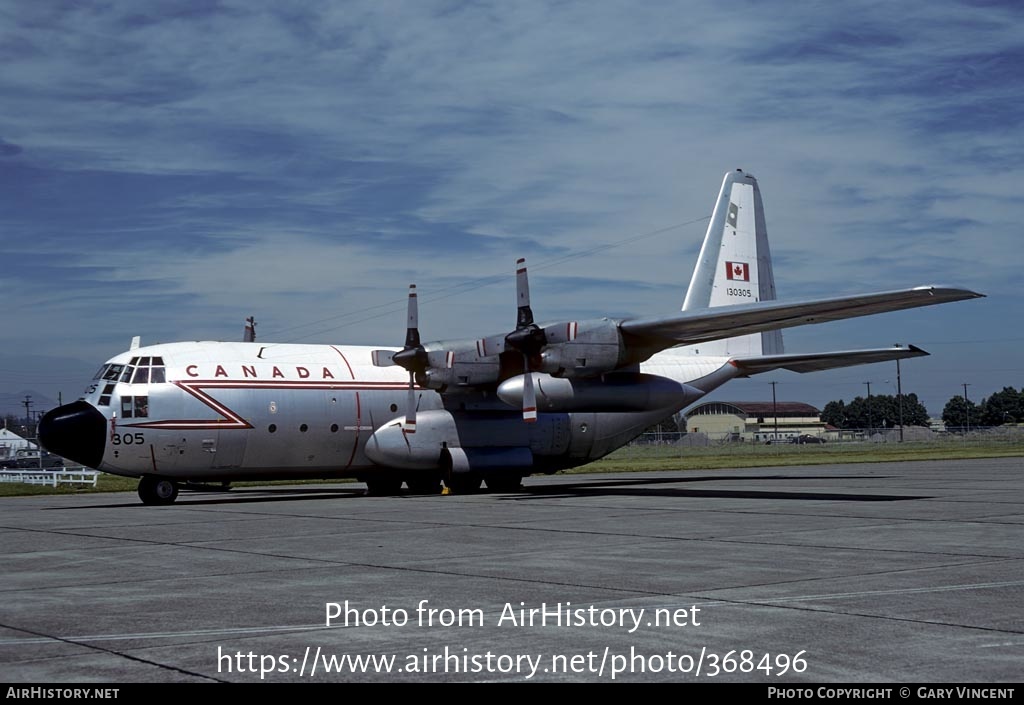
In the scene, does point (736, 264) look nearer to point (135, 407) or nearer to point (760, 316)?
point (760, 316)

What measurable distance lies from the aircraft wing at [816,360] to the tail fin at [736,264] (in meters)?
0.95

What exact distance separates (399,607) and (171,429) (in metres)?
17.9

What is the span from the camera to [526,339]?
27781 mm

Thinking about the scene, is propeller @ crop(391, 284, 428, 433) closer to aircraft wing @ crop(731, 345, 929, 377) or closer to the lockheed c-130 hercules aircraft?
the lockheed c-130 hercules aircraft

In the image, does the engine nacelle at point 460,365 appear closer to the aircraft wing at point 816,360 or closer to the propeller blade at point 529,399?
the propeller blade at point 529,399

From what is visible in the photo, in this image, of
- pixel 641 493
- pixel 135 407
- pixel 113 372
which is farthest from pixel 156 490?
pixel 641 493

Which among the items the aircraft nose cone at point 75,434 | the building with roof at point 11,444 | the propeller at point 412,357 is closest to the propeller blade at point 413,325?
the propeller at point 412,357

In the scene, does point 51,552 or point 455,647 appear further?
point 51,552

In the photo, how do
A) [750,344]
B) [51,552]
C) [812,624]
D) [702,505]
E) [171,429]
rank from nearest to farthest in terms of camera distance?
[812,624], [51,552], [702,505], [171,429], [750,344]

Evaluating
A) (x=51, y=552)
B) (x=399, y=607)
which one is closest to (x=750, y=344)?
(x=51, y=552)

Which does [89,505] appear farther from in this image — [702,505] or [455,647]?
[455,647]

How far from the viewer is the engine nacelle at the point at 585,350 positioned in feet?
88.5

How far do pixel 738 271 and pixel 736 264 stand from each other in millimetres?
241

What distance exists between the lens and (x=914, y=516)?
19.0m
